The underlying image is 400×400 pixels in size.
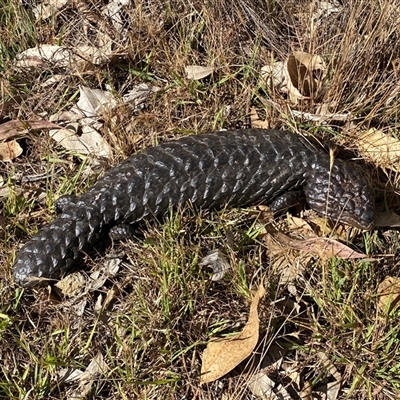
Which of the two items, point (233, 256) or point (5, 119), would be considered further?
point (5, 119)

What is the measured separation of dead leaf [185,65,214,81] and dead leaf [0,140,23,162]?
43.1 inches

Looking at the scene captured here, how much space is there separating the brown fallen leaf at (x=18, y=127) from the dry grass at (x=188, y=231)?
0.07 m

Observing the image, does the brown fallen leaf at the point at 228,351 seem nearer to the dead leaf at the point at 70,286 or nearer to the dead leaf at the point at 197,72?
the dead leaf at the point at 70,286

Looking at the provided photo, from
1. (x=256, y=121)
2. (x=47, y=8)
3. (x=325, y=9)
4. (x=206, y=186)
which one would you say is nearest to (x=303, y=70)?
(x=256, y=121)

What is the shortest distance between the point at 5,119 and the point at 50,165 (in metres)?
0.45

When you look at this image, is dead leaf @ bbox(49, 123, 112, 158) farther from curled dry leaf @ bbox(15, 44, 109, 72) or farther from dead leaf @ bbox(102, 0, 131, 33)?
dead leaf @ bbox(102, 0, 131, 33)

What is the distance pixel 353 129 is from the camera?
3939mm

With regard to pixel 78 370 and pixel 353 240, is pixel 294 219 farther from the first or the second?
pixel 78 370

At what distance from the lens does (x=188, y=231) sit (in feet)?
11.8

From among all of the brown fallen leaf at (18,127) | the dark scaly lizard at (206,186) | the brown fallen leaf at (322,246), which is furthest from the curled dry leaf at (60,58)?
the brown fallen leaf at (322,246)

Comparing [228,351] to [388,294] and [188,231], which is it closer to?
[188,231]

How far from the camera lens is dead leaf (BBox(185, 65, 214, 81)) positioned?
4082 mm

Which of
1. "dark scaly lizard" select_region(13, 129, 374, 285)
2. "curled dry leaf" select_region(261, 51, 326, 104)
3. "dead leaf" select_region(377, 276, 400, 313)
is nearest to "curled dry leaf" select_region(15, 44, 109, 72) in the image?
"dark scaly lizard" select_region(13, 129, 374, 285)

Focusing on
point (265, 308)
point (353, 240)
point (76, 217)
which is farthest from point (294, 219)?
point (76, 217)
